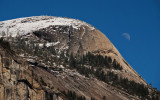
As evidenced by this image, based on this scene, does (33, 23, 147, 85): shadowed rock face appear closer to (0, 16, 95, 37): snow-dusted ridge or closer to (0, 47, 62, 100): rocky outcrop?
(0, 16, 95, 37): snow-dusted ridge

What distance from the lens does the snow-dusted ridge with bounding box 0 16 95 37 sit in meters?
178

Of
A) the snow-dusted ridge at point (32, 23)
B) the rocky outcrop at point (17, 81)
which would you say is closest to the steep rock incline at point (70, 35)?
the snow-dusted ridge at point (32, 23)

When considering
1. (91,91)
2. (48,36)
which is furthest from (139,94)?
(48,36)

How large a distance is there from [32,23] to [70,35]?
20.1m

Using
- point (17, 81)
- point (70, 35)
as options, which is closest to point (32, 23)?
point (70, 35)

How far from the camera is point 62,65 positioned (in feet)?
443

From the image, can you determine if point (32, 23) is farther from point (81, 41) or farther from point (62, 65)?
point (62, 65)

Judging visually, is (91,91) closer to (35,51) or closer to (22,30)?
(35,51)

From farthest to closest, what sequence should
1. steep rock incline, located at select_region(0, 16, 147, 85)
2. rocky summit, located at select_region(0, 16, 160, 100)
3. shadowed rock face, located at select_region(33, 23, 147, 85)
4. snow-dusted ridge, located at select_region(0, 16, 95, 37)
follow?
snow-dusted ridge, located at select_region(0, 16, 95, 37)
steep rock incline, located at select_region(0, 16, 147, 85)
shadowed rock face, located at select_region(33, 23, 147, 85)
rocky summit, located at select_region(0, 16, 160, 100)

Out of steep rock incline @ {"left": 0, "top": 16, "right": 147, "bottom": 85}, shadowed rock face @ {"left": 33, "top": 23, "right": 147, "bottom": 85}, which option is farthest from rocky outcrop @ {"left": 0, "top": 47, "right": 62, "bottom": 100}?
shadowed rock face @ {"left": 33, "top": 23, "right": 147, "bottom": 85}

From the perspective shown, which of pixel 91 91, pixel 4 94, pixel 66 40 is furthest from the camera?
pixel 66 40

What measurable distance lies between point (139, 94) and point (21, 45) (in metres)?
44.4

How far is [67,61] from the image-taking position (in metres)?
143

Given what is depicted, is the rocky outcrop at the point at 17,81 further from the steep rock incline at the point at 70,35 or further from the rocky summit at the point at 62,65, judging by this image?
the steep rock incline at the point at 70,35
